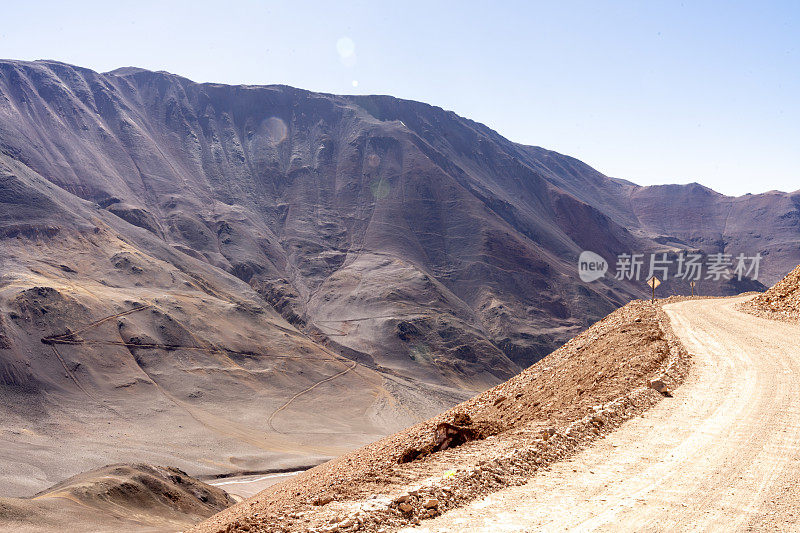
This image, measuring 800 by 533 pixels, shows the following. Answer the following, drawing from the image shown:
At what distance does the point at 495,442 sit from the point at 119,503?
2204 cm

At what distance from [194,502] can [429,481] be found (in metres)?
24.6

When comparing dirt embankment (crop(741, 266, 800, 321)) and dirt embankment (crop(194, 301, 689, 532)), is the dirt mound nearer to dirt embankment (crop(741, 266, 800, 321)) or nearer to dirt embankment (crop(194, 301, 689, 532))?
dirt embankment (crop(194, 301, 689, 532))

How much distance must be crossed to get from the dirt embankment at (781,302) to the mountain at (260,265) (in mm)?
33458

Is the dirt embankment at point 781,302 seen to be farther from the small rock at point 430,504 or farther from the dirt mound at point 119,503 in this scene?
the dirt mound at point 119,503

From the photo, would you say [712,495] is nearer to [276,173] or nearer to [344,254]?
[344,254]

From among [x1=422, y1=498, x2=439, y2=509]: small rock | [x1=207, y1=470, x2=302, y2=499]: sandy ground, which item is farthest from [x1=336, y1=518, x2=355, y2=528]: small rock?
[x1=207, y1=470, x2=302, y2=499]: sandy ground

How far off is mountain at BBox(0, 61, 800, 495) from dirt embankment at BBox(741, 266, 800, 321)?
33.5 meters

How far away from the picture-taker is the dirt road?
6.45 meters

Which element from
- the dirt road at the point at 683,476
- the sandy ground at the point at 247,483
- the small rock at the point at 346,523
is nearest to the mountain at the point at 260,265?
the sandy ground at the point at 247,483

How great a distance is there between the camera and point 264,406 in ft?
185

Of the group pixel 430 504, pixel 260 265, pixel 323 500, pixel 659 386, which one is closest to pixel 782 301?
pixel 659 386

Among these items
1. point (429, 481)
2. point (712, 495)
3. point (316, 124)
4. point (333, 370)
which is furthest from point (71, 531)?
point (316, 124)

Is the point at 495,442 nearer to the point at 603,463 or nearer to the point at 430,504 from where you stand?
the point at 603,463

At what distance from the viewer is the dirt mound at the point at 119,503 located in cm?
2150
